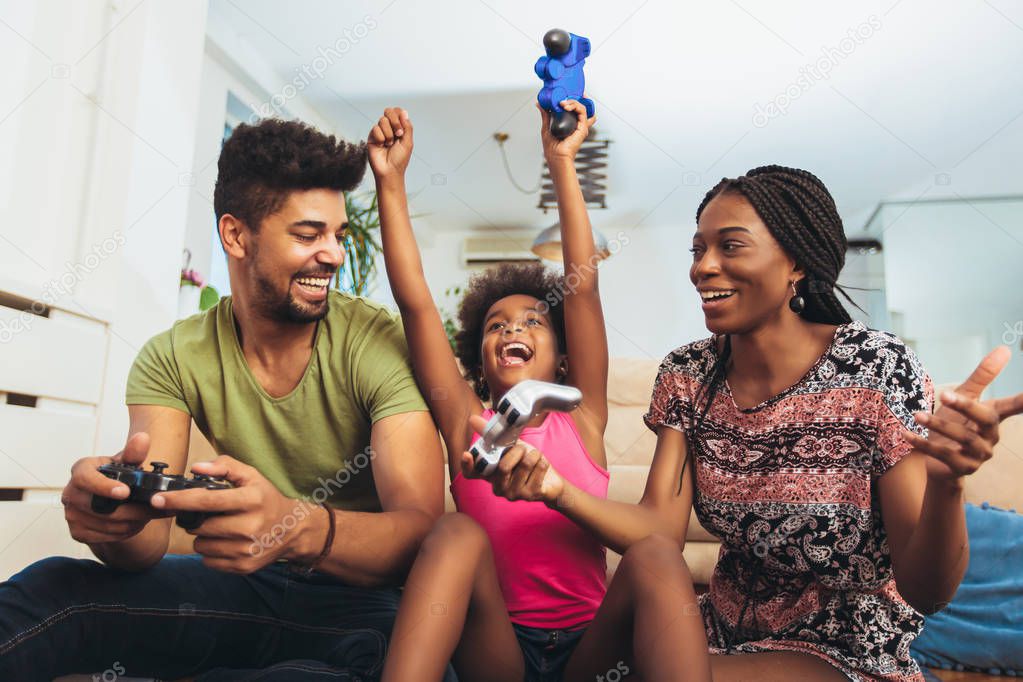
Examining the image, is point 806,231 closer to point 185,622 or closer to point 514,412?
point 514,412

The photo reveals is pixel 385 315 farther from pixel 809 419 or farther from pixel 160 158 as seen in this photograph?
pixel 160 158

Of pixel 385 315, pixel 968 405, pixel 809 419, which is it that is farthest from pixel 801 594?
pixel 385 315

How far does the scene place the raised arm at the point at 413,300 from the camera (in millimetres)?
1241

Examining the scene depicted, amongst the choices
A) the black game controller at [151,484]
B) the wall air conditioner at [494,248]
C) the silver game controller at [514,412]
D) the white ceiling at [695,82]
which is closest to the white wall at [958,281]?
the white ceiling at [695,82]

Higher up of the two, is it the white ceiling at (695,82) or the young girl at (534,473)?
the white ceiling at (695,82)

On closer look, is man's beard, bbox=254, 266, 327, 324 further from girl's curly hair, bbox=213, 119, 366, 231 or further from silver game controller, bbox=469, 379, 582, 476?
silver game controller, bbox=469, 379, 582, 476

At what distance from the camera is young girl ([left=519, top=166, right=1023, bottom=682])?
0.95 metres

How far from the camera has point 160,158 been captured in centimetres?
213

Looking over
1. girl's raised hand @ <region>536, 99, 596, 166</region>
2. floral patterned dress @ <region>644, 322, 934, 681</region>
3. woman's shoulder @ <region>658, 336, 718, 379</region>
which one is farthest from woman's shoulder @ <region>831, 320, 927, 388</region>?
girl's raised hand @ <region>536, 99, 596, 166</region>

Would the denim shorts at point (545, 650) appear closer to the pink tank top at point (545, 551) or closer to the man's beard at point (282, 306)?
the pink tank top at point (545, 551)

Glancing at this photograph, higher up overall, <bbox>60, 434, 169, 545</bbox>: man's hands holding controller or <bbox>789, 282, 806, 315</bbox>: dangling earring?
<bbox>789, 282, 806, 315</bbox>: dangling earring

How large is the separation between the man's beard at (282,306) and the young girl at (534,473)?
137 mm

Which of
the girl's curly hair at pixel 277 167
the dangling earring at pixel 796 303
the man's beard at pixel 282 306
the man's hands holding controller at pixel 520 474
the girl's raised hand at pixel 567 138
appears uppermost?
the girl's raised hand at pixel 567 138

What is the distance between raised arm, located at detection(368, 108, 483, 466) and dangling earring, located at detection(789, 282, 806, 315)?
51cm
